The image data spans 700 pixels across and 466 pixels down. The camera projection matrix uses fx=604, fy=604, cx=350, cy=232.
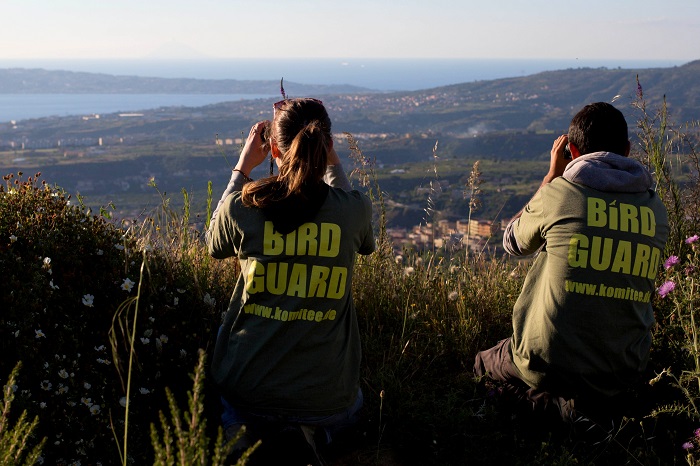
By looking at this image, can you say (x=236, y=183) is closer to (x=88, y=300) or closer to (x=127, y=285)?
(x=127, y=285)

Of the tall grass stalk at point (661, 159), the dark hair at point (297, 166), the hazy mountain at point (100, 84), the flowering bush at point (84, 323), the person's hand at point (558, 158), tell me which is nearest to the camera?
the dark hair at point (297, 166)

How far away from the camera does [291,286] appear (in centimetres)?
249

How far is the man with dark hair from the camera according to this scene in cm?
264

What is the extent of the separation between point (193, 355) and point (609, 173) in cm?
216

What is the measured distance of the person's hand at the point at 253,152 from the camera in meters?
2.98

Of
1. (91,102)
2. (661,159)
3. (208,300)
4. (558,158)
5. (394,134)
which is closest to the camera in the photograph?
(558,158)

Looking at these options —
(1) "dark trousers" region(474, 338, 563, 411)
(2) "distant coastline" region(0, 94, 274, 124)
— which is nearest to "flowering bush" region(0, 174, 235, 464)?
(1) "dark trousers" region(474, 338, 563, 411)

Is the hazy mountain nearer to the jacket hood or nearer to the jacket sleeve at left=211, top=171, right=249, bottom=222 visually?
the jacket sleeve at left=211, top=171, right=249, bottom=222

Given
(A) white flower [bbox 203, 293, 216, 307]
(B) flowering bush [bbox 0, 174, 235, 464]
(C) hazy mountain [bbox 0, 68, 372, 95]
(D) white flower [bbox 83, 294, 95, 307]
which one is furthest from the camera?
(C) hazy mountain [bbox 0, 68, 372, 95]

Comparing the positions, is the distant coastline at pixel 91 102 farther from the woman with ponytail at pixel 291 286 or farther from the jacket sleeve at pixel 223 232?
the woman with ponytail at pixel 291 286

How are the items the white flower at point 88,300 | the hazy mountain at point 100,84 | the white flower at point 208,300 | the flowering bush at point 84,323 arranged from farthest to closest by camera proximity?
the hazy mountain at point 100,84 → the white flower at point 208,300 → the white flower at point 88,300 → the flowering bush at point 84,323

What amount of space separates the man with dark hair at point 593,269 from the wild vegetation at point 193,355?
0.20 meters

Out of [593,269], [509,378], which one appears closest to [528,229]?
[593,269]

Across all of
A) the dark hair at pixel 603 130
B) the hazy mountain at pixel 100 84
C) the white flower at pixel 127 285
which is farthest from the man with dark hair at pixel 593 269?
the hazy mountain at pixel 100 84
